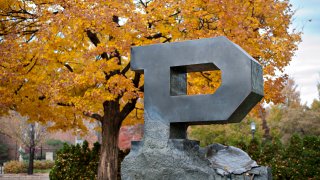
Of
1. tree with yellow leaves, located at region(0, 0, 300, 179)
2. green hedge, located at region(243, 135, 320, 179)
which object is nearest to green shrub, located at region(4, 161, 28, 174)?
tree with yellow leaves, located at region(0, 0, 300, 179)

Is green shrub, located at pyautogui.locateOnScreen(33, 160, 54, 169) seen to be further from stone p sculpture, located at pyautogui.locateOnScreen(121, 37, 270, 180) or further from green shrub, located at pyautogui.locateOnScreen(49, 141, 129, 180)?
stone p sculpture, located at pyautogui.locateOnScreen(121, 37, 270, 180)

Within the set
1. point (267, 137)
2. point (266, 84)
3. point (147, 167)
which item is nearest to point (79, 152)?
point (266, 84)

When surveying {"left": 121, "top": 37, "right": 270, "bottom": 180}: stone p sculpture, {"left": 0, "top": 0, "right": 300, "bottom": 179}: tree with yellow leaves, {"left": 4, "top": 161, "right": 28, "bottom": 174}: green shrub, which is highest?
{"left": 0, "top": 0, "right": 300, "bottom": 179}: tree with yellow leaves

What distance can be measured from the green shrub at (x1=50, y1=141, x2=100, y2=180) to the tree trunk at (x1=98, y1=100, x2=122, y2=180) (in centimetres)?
176

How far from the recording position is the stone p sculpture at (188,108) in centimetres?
669

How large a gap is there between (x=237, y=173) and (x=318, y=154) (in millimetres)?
8537

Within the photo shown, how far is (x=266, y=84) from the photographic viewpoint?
1328cm

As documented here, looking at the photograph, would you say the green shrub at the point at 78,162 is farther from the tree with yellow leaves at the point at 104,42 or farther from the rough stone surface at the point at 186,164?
the rough stone surface at the point at 186,164

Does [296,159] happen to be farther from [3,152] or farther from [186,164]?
[3,152]

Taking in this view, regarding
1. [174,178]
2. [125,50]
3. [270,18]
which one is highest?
[270,18]

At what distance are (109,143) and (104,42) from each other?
3.75 meters

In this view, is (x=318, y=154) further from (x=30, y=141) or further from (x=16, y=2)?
(x=30, y=141)

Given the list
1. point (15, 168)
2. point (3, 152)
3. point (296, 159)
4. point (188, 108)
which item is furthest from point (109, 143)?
point (3, 152)

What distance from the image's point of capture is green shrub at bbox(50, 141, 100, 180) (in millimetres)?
16500
